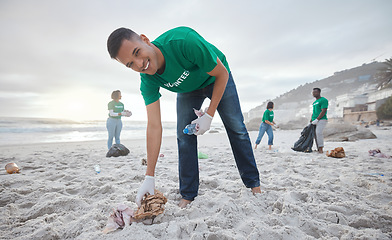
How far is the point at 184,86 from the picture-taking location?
1.61m

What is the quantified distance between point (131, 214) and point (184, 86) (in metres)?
1.10

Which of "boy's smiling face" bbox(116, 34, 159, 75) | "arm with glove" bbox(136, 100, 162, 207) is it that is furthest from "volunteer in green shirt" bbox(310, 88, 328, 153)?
"boy's smiling face" bbox(116, 34, 159, 75)

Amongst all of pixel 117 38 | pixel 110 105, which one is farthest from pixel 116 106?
pixel 117 38

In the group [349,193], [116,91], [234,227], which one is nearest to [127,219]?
[234,227]

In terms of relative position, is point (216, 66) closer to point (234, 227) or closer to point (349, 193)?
point (234, 227)

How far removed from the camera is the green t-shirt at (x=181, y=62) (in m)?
1.31

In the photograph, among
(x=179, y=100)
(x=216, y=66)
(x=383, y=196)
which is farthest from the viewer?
(x=179, y=100)

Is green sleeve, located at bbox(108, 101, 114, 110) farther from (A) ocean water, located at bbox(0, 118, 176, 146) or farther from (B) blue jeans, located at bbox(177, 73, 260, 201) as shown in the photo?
(A) ocean water, located at bbox(0, 118, 176, 146)

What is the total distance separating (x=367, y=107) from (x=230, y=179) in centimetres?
2660

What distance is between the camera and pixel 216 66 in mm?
1383

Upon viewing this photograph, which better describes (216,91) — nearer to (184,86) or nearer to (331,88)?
(184,86)

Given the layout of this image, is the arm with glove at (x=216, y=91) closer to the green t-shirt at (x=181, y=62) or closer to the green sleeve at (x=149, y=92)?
the green t-shirt at (x=181, y=62)

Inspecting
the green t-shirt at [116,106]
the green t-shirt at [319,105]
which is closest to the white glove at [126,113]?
the green t-shirt at [116,106]

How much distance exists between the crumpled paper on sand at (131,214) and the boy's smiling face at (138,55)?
1.01m
